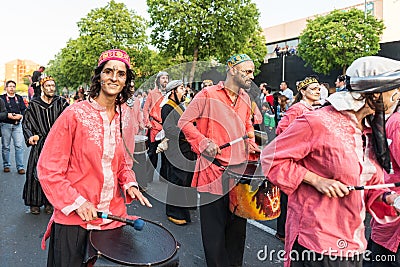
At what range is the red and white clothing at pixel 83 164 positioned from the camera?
2182 mm

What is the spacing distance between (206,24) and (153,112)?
1621 centimetres

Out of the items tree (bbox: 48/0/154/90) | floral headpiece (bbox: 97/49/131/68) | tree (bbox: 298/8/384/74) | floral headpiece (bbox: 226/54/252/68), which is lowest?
floral headpiece (bbox: 97/49/131/68)

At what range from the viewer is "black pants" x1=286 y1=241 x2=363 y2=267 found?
6.73ft

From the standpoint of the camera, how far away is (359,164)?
2.11 m

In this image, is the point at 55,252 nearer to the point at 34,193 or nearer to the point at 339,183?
the point at 339,183

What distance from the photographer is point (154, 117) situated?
6.84 meters

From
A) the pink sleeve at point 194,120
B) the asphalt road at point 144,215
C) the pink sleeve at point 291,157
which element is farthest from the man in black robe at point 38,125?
the pink sleeve at point 291,157

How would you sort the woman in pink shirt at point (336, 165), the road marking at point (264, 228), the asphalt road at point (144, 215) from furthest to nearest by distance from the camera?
the road marking at point (264, 228)
the asphalt road at point (144, 215)
the woman in pink shirt at point (336, 165)

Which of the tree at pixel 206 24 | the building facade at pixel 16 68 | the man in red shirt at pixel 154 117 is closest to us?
the man in red shirt at pixel 154 117

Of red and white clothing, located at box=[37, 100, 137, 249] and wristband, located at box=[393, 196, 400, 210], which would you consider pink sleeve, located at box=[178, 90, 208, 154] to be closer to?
red and white clothing, located at box=[37, 100, 137, 249]

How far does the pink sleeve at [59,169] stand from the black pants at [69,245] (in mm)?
177

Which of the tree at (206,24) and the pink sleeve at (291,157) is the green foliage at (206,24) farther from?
the pink sleeve at (291,157)

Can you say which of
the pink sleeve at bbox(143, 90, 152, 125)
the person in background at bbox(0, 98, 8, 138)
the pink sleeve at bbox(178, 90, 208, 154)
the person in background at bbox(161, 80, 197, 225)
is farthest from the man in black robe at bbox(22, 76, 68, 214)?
the pink sleeve at bbox(178, 90, 208, 154)

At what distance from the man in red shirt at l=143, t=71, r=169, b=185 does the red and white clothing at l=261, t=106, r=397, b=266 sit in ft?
14.8
